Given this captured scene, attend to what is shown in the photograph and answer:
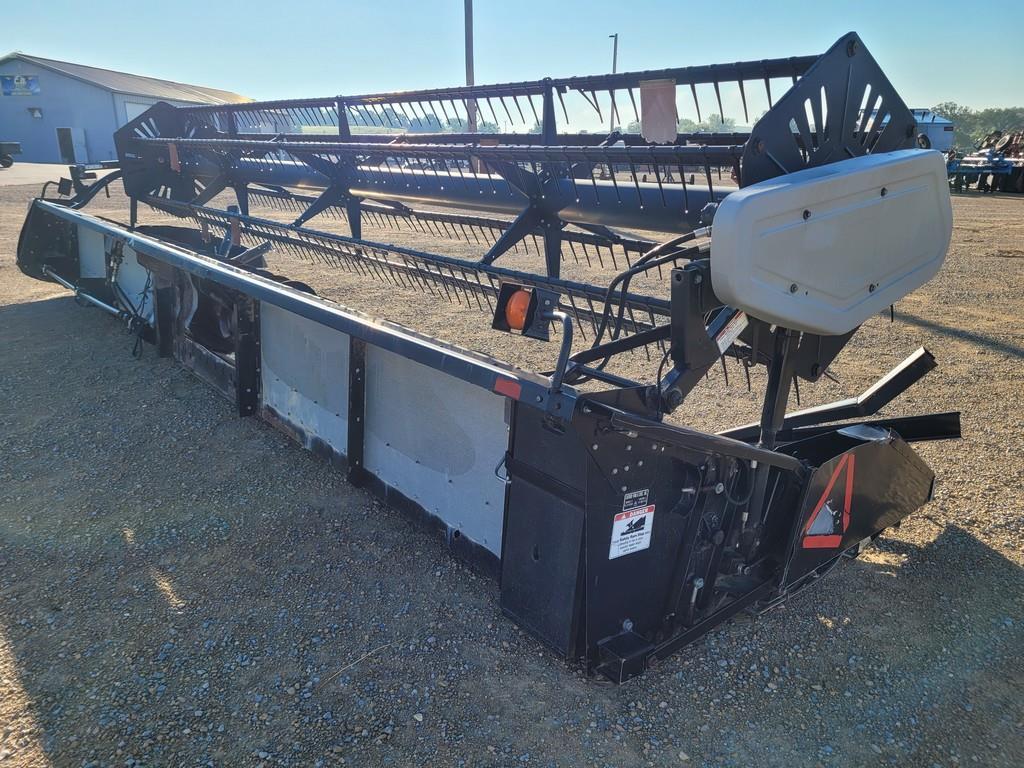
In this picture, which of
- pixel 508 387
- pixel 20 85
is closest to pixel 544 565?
pixel 508 387

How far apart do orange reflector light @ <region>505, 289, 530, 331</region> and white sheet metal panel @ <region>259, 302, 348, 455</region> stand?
4.01 feet

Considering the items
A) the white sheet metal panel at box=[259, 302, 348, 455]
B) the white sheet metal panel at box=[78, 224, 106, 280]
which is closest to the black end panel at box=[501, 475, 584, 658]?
the white sheet metal panel at box=[259, 302, 348, 455]

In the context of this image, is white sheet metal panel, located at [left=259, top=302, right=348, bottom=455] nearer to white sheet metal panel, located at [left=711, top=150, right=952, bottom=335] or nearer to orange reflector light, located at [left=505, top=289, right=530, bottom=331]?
orange reflector light, located at [left=505, top=289, right=530, bottom=331]

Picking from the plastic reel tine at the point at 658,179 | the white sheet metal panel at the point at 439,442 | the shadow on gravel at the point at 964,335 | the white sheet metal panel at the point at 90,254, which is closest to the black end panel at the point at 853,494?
the white sheet metal panel at the point at 439,442

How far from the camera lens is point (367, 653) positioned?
2123 mm

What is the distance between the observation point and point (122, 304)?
4770 millimetres

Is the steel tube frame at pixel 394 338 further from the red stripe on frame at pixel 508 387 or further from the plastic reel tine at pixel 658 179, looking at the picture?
the plastic reel tine at pixel 658 179

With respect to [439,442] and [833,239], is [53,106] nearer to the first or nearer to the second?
[439,442]

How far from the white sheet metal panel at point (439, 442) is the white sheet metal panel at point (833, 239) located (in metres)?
0.86

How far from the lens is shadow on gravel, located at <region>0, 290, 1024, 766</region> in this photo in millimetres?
1832

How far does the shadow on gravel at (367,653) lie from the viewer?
1832 mm

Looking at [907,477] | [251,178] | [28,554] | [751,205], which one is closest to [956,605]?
[907,477]

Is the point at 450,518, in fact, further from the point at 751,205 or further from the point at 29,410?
the point at 29,410

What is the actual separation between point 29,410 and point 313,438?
1794 millimetres
